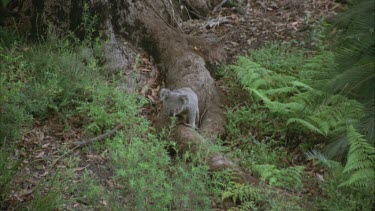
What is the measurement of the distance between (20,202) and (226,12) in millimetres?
6872

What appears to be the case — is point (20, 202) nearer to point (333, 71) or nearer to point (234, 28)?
point (333, 71)

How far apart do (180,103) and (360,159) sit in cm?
234

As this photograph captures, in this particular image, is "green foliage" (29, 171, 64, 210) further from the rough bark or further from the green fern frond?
the green fern frond

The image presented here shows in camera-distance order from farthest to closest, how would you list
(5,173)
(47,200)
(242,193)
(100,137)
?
(100,137)
(242,193)
(5,173)
(47,200)

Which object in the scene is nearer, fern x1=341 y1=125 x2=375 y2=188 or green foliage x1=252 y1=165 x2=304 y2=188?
fern x1=341 y1=125 x2=375 y2=188

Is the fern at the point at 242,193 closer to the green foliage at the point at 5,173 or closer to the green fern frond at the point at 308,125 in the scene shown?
the green fern frond at the point at 308,125

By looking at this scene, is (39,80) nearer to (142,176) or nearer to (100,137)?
(100,137)

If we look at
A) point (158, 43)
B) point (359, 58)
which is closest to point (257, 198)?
point (359, 58)

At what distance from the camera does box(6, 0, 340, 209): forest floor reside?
5438 mm

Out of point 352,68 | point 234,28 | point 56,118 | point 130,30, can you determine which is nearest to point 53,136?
A: point 56,118

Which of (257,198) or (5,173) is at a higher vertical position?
(5,173)

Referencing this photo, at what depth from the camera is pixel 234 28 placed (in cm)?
973

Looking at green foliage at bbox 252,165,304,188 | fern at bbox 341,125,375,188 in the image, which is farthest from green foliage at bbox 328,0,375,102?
green foliage at bbox 252,165,304,188

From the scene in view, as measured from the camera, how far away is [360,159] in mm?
4977
